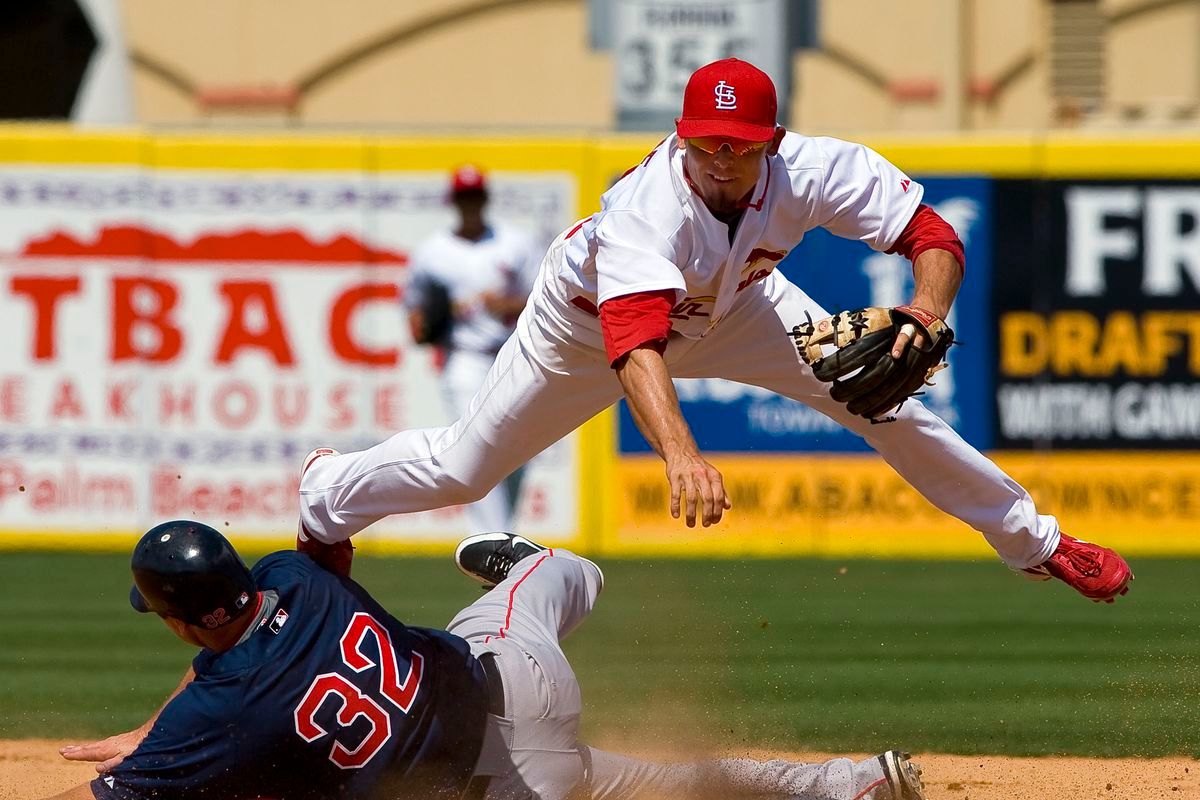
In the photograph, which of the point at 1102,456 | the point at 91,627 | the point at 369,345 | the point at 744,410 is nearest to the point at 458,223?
the point at 369,345

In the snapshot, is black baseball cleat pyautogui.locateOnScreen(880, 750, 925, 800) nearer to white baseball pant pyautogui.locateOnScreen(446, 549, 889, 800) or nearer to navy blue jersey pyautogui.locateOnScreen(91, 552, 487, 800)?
white baseball pant pyautogui.locateOnScreen(446, 549, 889, 800)

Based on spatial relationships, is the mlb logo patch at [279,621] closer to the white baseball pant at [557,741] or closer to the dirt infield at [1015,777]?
the white baseball pant at [557,741]

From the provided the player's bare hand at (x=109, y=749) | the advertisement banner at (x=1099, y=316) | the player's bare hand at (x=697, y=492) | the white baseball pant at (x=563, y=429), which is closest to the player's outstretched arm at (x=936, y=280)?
the white baseball pant at (x=563, y=429)

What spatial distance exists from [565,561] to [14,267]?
6.53 metres

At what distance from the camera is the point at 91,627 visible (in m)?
7.82

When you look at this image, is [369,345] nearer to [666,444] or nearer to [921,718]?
[921,718]

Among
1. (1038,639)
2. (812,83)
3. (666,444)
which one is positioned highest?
(812,83)

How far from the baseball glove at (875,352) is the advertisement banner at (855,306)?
566 cm

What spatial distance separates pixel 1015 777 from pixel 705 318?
5.55 ft

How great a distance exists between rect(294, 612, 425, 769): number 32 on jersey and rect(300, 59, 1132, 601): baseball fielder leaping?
2.57ft

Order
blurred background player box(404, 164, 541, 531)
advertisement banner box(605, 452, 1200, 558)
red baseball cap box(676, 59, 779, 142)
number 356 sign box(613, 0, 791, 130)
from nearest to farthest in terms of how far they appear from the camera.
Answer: red baseball cap box(676, 59, 779, 142), blurred background player box(404, 164, 541, 531), advertisement banner box(605, 452, 1200, 558), number 356 sign box(613, 0, 791, 130)

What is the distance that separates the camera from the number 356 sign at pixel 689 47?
10859 mm

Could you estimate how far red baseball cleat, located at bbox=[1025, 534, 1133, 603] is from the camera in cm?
506

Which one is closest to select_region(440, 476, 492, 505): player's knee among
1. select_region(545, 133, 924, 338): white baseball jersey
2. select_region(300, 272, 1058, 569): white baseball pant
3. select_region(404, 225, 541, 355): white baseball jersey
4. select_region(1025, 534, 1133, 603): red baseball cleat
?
select_region(300, 272, 1058, 569): white baseball pant
